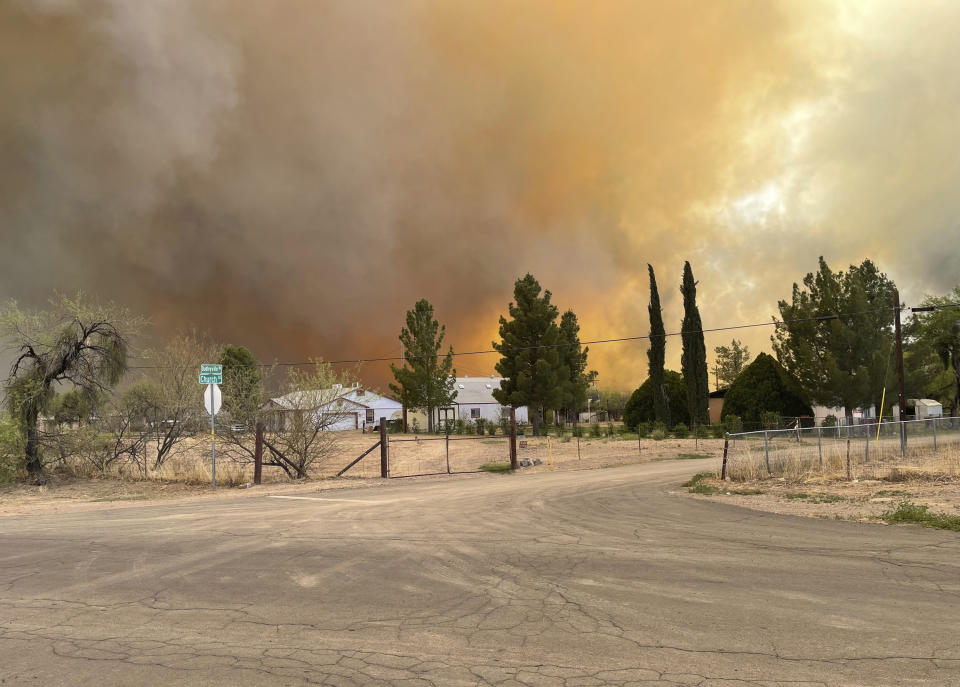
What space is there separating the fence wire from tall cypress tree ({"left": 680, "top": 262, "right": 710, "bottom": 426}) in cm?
2418

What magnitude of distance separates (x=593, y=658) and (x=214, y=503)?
13.7 metres

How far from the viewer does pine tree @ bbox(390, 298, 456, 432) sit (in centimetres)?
5706

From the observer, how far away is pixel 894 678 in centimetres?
455

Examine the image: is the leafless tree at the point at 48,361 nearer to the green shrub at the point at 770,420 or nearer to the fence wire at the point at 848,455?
the fence wire at the point at 848,455

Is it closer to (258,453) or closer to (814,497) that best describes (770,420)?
(814,497)

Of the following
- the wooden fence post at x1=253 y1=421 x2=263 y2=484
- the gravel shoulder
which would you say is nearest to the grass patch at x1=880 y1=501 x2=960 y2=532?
the gravel shoulder

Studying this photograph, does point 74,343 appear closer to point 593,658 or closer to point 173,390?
point 173,390

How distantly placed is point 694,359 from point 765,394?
5734 mm

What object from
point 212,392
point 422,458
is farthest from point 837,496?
point 422,458

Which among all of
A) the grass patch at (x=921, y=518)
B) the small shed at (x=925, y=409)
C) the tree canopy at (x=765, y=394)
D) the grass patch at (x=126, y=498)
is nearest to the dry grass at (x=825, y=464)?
the grass patch at (x=921, y=518)

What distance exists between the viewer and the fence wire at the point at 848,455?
58.5 ft

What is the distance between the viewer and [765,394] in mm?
48812

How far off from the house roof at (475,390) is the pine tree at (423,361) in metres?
15.3

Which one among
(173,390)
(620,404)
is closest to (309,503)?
(173,390)
